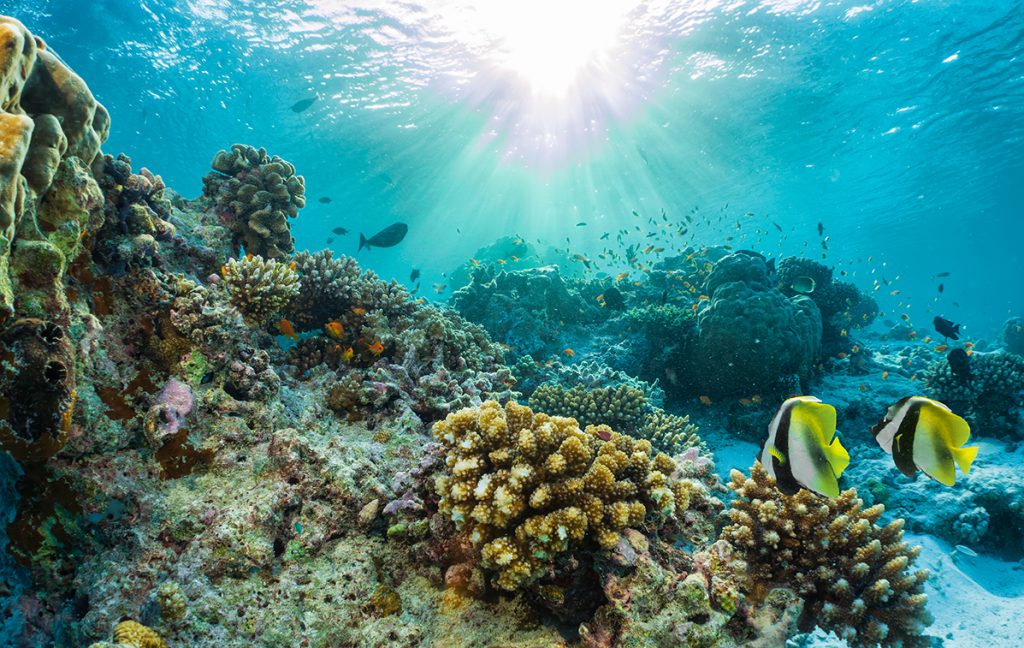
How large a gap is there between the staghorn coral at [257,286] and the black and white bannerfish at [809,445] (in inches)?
199

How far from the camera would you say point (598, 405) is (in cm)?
655

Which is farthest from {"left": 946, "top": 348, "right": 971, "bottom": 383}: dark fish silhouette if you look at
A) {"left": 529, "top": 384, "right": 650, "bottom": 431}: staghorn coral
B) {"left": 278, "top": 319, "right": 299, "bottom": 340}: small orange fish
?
{"left": 278, "top": 319, "right": 299, "bottom": 340}: small orange fish

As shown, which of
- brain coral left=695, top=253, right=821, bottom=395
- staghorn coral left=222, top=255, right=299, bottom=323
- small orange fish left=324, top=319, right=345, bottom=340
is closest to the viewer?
staghorn coral left=222, top=255, right=299, bottom=323

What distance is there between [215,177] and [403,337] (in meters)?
3.90

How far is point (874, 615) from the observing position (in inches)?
112

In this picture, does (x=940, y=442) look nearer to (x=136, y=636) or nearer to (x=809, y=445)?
(x=809, y=445)

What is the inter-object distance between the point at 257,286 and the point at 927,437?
5.74m

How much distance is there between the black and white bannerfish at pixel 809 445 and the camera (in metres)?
1.87

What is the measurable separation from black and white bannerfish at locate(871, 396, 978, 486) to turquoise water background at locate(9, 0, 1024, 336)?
46.1ft

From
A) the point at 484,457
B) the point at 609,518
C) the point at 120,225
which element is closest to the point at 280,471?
the point at 484,457

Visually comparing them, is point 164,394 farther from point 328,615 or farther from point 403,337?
point 403,337

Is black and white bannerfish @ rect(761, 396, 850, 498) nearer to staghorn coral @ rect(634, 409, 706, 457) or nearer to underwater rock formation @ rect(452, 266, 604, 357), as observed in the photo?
staghorn coral @ rect(634, 409, 706, 457)

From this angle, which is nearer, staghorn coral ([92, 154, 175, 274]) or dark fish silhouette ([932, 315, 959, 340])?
staghorn coral ([92, 154, 175, 274])

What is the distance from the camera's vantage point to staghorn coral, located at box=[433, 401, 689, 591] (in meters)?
2.44
